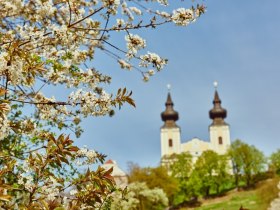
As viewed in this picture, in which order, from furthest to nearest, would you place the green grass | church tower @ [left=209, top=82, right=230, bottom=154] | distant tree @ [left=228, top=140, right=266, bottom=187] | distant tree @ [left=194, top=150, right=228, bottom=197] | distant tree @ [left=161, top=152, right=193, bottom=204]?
church tower @ [left=209, top=82, right=230, bottom=154]
distant tree @ [left=228, top=140, right=266, bottom=187]
distant tree @ [left=194, top=150, right=228, bottom=197]
distant tree @ [left=161, top=152, right=193, bottom=204]
the green grass

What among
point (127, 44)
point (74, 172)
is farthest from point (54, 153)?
point (74, 172)

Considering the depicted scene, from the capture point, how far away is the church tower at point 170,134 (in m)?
94.8

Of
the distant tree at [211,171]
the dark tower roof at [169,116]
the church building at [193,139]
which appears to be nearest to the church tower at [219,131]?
the church building at [193,139]

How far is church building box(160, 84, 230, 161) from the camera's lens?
94.9m

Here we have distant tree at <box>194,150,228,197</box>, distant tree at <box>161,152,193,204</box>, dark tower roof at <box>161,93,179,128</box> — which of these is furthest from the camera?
dark tower roof at <box>161,93,179,128</box>

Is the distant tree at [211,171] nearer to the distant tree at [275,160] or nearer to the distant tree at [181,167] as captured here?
the distant tree at [181,167]

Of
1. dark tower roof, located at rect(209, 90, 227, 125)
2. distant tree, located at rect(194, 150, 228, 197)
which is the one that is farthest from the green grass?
dark tower roof, located at rect(209, 90, 227, 125)

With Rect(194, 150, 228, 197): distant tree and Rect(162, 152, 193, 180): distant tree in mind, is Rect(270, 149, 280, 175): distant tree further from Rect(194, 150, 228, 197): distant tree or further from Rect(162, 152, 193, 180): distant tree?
Rect(162, 152, 193, 180): distant tree

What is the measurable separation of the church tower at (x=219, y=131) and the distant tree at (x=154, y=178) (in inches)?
1609

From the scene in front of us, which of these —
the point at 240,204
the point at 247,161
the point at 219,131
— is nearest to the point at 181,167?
the point at 247,161

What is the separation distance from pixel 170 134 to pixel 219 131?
1123cm

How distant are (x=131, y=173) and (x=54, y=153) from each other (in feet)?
169

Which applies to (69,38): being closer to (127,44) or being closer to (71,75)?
(127,44)

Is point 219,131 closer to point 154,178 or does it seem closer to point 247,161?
point 247,161
